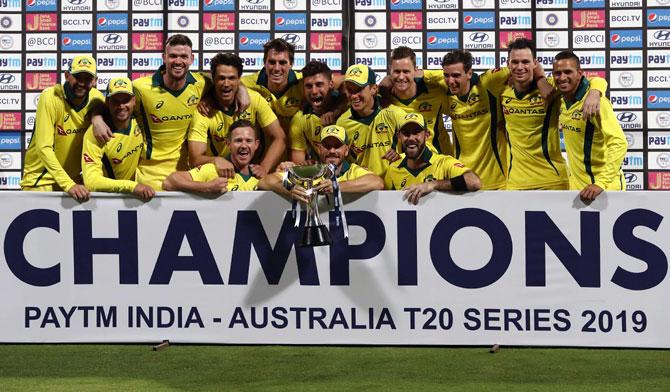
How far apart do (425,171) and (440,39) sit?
19.8ft

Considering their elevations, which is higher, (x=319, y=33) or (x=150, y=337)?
(x=319, y=33)

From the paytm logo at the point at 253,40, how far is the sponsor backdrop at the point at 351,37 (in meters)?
0.01

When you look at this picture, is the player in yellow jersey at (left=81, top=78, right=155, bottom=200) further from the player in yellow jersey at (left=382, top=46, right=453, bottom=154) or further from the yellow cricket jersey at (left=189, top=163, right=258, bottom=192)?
the player in yellow jersey at (left=382, top=46, right=453, bottom=154)

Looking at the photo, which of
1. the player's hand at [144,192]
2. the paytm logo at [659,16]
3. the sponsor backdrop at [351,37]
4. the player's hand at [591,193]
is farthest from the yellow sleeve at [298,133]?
the paytm logo at [659,16]

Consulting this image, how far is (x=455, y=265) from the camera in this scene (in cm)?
648

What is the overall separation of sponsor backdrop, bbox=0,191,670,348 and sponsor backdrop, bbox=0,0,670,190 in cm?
610

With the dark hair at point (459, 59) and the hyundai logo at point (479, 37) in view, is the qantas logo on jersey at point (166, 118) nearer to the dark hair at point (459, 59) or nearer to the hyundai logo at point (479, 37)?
the dark hair at point (459, 59)

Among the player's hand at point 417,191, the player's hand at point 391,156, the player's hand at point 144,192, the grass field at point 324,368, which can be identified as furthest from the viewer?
the player's hand at point 391,156

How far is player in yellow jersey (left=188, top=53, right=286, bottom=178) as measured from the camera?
23.9 ft

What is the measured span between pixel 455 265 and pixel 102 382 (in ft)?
7.17

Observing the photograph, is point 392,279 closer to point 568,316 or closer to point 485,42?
point 568,316

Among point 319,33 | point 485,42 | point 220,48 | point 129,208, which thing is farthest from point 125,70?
Answer: point 129,208

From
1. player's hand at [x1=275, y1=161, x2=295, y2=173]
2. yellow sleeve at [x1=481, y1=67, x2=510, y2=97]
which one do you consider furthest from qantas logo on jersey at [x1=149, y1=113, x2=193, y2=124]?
yellow sleeve at [x1=481, y1=67, x2=510, y2=97]

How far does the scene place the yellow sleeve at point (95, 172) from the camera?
665 cm
